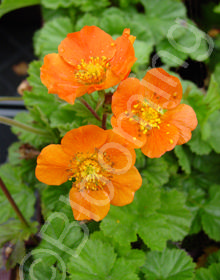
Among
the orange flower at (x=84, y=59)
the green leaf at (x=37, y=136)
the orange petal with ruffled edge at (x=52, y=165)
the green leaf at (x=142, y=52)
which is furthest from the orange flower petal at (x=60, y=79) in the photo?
the green leaf at (x=142, y=52)

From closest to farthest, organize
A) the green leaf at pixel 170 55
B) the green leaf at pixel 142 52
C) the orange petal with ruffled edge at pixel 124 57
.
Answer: the orange petal with ruffled edge at pixel 124 57 < the green leaf at pixel 142 52 < the green leaf at pixel 170 55

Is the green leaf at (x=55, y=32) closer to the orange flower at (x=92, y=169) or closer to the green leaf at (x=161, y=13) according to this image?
the green leaf at (x=161, y=13)

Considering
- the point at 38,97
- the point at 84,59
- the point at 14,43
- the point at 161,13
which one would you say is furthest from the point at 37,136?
the point at 14,43

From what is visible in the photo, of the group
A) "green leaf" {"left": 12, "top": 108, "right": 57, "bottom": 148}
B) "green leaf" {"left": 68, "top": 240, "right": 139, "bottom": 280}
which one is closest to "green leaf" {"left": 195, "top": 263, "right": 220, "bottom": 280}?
"green leaf" {"left": 68, "top": 240, "right": 139, "bottom": 280}

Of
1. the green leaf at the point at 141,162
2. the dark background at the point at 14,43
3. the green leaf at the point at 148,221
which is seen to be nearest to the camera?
the green leaf at the point at 148,221

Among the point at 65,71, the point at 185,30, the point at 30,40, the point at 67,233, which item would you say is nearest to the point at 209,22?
the point at 185,30
